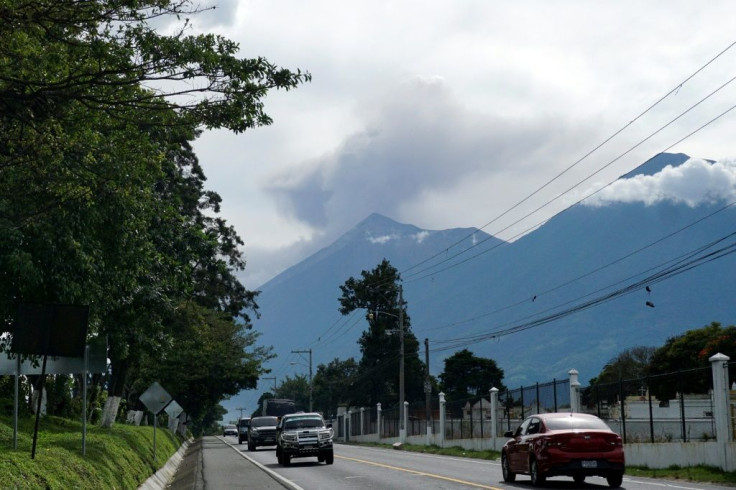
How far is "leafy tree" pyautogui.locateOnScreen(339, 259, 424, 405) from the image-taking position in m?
101

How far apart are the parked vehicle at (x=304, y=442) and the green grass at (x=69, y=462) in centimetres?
510

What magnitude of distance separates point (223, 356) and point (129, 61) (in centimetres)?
5328

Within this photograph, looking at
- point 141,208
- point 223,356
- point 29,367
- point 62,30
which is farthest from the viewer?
point 223,356

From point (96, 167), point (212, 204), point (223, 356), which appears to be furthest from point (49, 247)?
point (223, 356)

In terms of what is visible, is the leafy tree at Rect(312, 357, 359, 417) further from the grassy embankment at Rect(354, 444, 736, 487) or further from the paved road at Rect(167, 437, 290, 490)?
the grassy embankment at Rect(354, 444, 736, 487)

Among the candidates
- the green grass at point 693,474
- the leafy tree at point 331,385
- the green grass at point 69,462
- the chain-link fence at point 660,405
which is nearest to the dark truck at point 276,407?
the chain-link fence at point 660,405

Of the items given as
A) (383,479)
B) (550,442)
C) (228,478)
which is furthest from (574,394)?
(550,442)

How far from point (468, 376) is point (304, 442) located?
91265mm

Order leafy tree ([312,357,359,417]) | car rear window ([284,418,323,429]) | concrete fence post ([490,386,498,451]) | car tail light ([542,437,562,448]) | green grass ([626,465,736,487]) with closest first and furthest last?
1. car tail light ([542,437,562,448])
2. green grass ([626,465,736,487])
3. car rear window ([284,418,323,429])
4. concrete fence post ([490,386,498,451])
5. leafy tree ([312,357,359,417])

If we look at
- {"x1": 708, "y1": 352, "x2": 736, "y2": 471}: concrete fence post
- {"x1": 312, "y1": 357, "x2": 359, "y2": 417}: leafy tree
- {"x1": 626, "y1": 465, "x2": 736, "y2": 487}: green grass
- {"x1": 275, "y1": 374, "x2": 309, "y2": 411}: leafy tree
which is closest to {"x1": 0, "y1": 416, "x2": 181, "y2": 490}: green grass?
{"x1": 626, "y1": 465, "x2": 736, "y2": 487}: green grass

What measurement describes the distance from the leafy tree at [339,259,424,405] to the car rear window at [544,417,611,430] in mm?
75895

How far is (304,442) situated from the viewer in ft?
111

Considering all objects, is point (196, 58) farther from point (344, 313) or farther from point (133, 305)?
point (344, 313)

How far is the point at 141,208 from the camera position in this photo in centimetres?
2020
